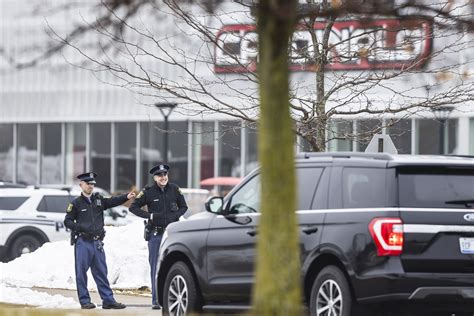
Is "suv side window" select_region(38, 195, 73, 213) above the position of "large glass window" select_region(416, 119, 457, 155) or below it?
below

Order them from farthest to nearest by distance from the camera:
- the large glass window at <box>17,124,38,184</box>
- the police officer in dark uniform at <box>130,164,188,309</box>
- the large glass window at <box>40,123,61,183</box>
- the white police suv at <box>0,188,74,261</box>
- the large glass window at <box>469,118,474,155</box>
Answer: the large glass window at <box>17,124,38,184</box>
the large glass window at <box>40,123,61,183</box>
the large glass window at <box>469,118,474,155</box>
the white police suv at <box>0,188,74,261</box>
the police officer in dark uniform at <box>130,164,188,309</box>

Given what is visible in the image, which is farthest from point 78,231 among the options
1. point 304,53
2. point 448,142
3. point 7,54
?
point 448,142

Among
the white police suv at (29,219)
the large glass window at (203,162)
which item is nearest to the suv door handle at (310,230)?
the white police suv at (29,219)

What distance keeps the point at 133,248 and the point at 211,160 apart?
98.2ft

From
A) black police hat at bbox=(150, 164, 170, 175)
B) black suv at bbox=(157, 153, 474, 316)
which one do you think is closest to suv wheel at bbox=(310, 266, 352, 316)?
black suv at bbox=(157, 153, 474, 316)

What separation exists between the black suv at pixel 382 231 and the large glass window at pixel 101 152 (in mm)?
42176

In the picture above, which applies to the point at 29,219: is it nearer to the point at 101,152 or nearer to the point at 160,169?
the point at 160,169

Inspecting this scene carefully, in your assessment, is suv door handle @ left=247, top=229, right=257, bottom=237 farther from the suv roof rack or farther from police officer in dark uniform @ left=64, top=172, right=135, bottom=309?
police officer in dark uniform @ left=64, top=172, right=135, bottom=309

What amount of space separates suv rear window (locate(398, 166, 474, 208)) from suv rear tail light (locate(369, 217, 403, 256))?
0.71 ft

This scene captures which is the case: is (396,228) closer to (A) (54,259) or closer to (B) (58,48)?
(B) (58,48)

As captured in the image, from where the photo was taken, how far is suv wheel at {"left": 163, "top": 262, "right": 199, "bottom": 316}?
552 inches

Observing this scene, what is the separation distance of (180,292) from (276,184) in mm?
6130

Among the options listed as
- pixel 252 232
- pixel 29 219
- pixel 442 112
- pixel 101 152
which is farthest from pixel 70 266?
pixel 101 152

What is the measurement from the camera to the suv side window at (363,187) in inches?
483
